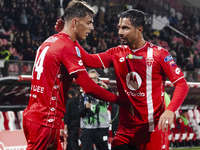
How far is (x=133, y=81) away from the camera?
15.6 feet

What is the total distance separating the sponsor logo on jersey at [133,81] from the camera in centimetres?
473

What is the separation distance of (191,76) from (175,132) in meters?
3.92

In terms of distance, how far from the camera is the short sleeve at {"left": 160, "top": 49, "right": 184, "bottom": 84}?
4.54 metres

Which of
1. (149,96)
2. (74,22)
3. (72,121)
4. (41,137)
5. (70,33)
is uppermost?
(74,22)

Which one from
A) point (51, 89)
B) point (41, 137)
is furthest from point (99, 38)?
point (41, 137)

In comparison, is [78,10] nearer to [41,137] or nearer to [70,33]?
[70,33]

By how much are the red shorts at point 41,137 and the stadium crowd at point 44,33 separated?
11606 mm

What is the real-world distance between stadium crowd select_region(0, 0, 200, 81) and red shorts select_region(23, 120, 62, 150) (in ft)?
38.1

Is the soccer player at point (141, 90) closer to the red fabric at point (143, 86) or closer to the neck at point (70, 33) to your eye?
the red fabric at point (143, 86)

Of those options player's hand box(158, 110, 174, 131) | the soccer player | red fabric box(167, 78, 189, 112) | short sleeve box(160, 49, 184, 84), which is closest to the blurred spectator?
the soccer player

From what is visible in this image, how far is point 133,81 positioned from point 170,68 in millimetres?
456

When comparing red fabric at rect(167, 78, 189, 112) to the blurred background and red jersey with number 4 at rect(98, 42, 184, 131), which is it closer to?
red jersey with number 4 at rect(98, 42, 184, 131)

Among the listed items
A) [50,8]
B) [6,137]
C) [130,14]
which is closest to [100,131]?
[6,137]

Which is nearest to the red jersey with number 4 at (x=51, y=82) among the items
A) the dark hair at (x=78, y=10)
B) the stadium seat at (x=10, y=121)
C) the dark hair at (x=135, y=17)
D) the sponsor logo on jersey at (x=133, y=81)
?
the dark hair at (x=78, y=10)
